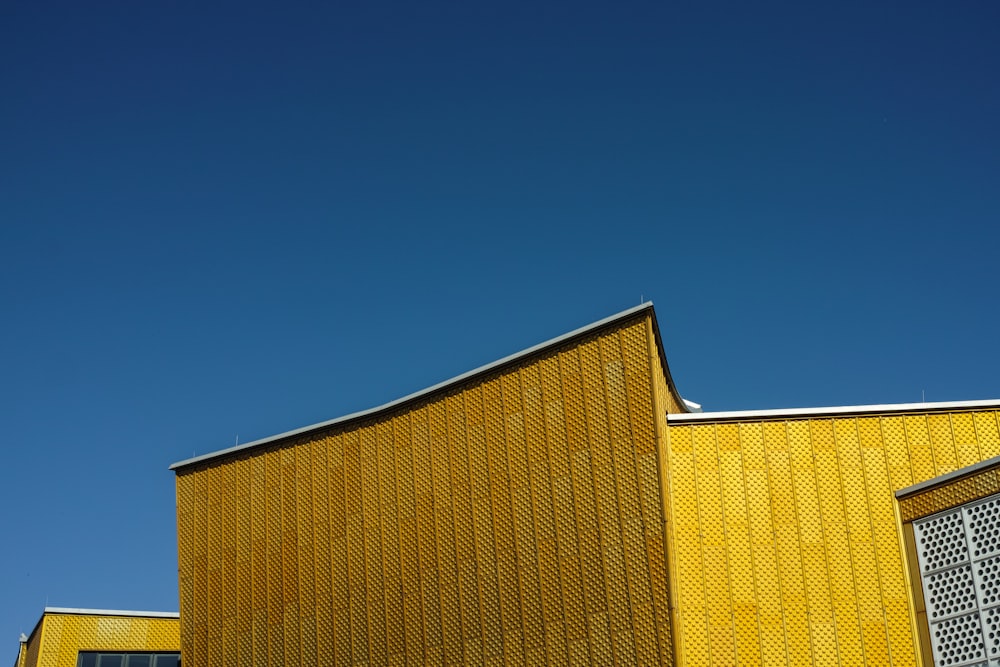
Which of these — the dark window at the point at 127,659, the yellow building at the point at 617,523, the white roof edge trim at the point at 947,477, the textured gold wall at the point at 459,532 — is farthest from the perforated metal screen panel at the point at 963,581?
the dark window at the point at 127,659

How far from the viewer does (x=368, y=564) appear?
24.4m

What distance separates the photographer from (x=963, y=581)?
64.5 ft

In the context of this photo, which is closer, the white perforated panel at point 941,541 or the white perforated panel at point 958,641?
the white perforated panel at point 958,641

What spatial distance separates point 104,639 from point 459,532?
15463 millimetres

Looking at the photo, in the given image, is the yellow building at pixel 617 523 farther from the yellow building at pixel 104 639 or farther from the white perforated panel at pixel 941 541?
the yellow building at pixel 104 639

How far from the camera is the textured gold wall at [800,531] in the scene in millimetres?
20312

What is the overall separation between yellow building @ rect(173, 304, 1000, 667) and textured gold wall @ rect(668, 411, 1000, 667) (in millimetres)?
35

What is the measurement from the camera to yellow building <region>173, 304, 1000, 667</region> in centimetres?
2047

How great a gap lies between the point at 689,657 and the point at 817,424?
4.99 meters

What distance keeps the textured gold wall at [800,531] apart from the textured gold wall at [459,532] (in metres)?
0.93

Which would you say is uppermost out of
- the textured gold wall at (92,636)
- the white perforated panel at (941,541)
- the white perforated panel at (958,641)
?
the textured gold wall at (92,636)

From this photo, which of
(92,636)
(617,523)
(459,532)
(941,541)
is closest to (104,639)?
(92,636)

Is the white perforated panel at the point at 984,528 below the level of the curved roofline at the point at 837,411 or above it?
below

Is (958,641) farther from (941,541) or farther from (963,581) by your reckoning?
(941,541)
